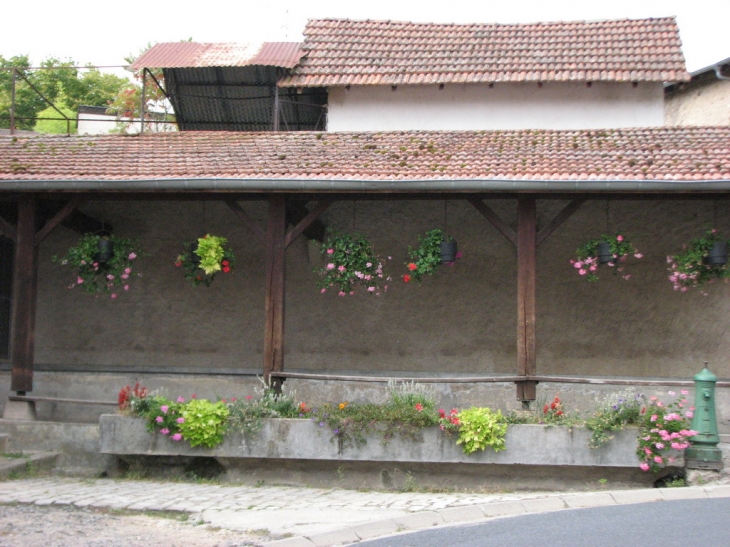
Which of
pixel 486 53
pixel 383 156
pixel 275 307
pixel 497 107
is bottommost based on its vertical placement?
pixel 275 307

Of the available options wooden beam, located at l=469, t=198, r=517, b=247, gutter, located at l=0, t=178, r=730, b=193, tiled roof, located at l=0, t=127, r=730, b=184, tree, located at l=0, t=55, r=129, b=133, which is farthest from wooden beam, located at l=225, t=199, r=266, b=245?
tree, located at l=0, t=55, r=129, b=133

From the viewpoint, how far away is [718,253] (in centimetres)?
870

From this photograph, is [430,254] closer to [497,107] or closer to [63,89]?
[497,107]

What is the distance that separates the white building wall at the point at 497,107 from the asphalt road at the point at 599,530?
6356 millimetres

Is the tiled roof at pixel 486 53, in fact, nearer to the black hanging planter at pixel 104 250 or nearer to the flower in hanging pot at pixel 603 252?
the flower in hanging pot at pixel 603 252

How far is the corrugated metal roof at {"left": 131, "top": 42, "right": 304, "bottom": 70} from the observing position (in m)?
11.9

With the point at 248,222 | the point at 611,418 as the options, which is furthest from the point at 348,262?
the point at 611,418

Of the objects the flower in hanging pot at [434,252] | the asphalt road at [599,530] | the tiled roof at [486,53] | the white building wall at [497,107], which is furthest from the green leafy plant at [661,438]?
the tiled roof at [486,53]

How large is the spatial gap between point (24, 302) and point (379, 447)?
4345 millimetres

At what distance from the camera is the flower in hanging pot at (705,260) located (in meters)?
8.72

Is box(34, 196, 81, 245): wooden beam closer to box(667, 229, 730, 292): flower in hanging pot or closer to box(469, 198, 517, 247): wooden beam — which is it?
box(469, 198, 517, 247): wooden beam

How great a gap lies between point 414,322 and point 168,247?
3515mm

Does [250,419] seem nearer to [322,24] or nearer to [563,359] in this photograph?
[563,359]

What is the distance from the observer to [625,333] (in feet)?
34.4
